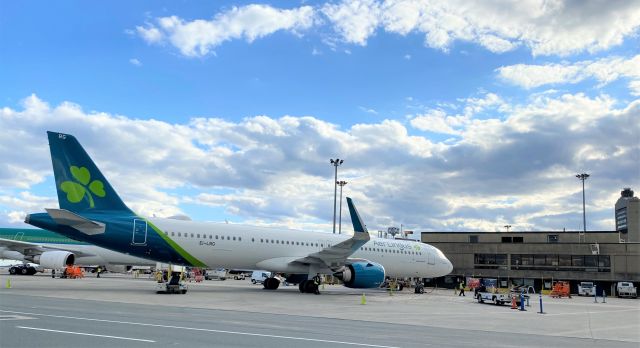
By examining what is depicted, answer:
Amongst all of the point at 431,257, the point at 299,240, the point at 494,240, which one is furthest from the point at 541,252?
the point at 299,240

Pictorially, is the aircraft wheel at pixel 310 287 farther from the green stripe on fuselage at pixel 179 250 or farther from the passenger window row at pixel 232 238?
the green stripe on fuselage at pixel 179 250

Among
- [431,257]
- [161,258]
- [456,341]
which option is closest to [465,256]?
[431,257]

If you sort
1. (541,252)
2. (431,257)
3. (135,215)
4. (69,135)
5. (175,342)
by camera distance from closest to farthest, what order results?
(175,342) → (69,135) → (135,215) → (431,257) → (541,252)

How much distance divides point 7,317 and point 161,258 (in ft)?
46.1

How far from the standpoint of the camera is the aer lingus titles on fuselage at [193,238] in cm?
2375

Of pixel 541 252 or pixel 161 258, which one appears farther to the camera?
pixel 541 252

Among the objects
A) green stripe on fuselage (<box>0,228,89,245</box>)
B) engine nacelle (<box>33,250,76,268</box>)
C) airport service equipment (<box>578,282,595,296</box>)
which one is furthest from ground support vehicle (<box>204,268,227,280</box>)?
airport service equipment (<box>578,282,595,296</box>)

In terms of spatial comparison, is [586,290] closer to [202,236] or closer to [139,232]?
[202,236]

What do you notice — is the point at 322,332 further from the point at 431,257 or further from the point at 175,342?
the point at 431,257

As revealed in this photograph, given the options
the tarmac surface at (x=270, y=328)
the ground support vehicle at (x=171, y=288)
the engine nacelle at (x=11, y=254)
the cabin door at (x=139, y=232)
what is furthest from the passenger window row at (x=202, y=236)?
the engine nacelle at (x=11, y=254)

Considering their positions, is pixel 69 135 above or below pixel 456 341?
above

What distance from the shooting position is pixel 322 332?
1220 centimetres

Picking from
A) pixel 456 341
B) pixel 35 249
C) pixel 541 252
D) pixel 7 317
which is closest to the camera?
pixel 456 341

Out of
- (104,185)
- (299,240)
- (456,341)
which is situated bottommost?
(456,341)
